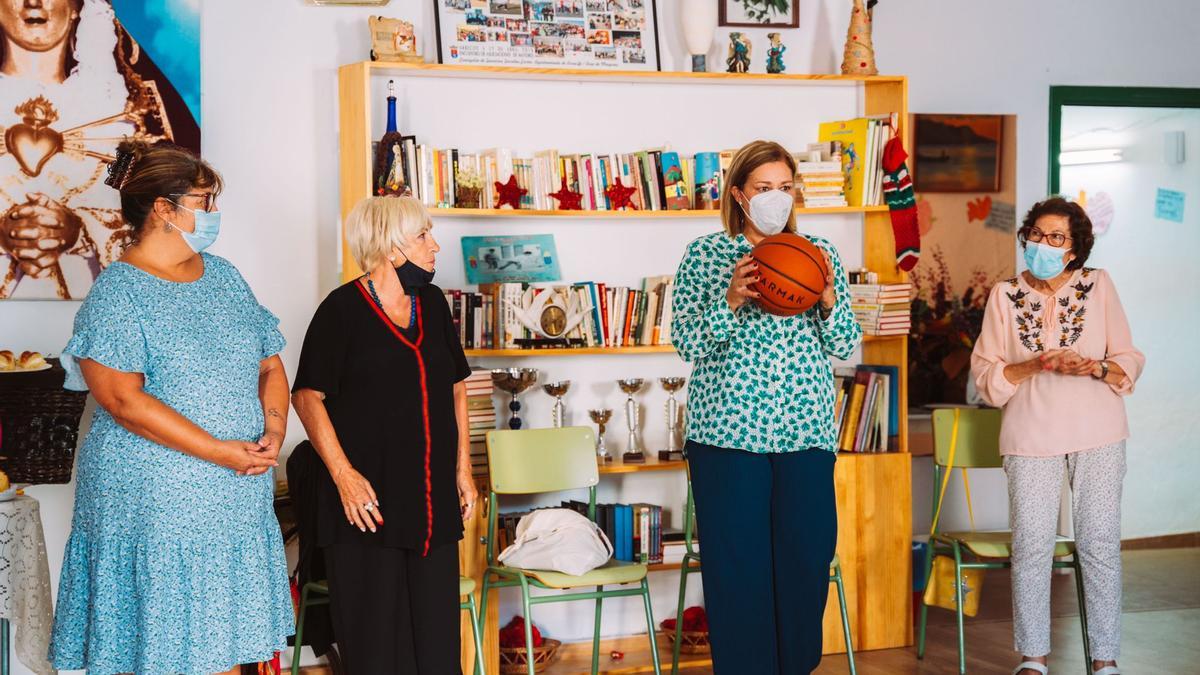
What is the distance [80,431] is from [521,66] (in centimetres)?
192

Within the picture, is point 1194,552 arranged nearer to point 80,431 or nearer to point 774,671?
point 774,671

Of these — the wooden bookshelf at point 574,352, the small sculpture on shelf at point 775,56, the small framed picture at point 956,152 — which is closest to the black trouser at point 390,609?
the wooden bookshelf at point 574,352

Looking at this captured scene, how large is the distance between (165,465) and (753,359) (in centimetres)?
138

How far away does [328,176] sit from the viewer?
4.36 m

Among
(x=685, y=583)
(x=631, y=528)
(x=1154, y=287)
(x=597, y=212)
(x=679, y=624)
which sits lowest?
(x=679, y=624)

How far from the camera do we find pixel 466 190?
14.2 feet

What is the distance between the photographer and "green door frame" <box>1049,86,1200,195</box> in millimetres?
5867

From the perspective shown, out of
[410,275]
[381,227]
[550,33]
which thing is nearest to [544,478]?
[410,275]

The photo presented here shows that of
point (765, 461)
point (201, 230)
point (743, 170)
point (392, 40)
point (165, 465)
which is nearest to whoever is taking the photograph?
point (165, 465)

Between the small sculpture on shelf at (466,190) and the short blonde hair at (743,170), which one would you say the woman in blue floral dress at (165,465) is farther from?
the small sculpture on shelf at (466,190)

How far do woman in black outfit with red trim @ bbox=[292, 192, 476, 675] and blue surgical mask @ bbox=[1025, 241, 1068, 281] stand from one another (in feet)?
6.37

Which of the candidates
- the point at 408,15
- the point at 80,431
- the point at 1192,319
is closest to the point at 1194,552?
the point at 1192,319

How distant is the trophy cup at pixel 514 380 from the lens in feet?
14.5

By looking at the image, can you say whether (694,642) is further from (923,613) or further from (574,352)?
(574,352)
